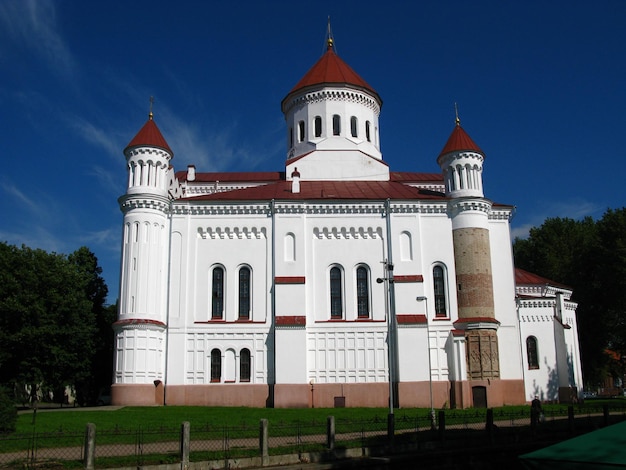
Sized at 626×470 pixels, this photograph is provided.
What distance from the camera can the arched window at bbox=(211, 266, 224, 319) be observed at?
125ft

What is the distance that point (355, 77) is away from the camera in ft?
163

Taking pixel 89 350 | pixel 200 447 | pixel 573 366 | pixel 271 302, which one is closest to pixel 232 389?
pixel 271 302

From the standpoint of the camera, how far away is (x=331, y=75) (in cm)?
4834

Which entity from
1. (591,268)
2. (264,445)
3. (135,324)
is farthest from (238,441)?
(591,268)

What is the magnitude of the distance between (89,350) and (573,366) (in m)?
32.4

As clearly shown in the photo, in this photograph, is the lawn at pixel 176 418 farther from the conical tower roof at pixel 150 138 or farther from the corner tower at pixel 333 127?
the corner tower at pixel 333 127

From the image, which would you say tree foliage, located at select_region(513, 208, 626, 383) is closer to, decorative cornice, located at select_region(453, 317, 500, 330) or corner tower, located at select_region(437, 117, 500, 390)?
corner tower, located at select_region(437, 117, 500, 390)

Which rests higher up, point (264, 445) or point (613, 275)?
point (613, 275)

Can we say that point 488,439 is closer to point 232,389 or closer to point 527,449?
point 527,449

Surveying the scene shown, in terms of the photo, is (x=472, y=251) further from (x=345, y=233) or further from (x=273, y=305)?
(x=273, y=305)

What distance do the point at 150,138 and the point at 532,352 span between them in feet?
93.5

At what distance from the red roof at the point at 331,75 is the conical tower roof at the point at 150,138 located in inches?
507

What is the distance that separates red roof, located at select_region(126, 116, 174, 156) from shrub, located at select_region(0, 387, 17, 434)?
2131 centimetres

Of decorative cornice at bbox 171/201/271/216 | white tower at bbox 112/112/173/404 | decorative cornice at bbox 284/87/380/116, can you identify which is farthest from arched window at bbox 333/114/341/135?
white tower at bbox 112/112/173/404
